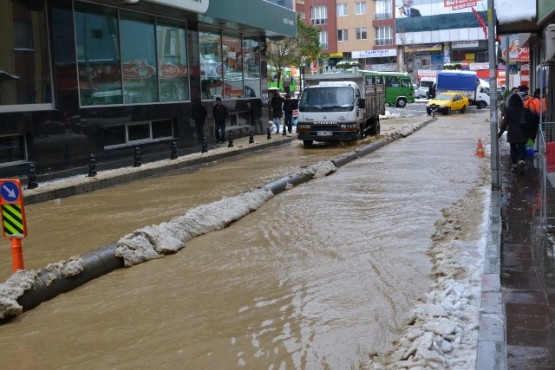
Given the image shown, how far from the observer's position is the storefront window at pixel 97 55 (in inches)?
709

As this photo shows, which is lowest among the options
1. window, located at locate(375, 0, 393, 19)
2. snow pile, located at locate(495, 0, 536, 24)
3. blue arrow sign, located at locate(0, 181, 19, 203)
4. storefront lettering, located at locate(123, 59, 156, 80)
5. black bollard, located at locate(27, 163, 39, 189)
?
black bollard, located at locate(27, 163, 39, 189)

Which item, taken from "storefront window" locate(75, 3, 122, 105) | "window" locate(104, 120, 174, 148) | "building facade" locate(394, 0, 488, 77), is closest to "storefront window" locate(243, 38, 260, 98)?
"window" locate(104, 120, 174, 148)

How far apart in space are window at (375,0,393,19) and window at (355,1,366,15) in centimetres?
158

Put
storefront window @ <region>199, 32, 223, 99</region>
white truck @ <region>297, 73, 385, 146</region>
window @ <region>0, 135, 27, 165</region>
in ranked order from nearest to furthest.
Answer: window @ <region>0, 135, 27, 165</region> → white truck @ <region>297, 73, 385, 146</region> → storefront window @ <region>199, 32, 223, 99</region>

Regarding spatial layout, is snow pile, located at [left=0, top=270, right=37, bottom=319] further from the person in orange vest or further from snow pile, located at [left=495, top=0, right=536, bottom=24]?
the person in orange vest

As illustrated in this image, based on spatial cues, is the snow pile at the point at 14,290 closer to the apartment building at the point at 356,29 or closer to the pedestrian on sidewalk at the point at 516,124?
the pedestrian on sidewalk at the point at 516,124

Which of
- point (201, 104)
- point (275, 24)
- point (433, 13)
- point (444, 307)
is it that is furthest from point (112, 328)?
point (433, 13)

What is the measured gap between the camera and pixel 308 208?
38.0 ft

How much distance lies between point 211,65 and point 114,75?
685cm

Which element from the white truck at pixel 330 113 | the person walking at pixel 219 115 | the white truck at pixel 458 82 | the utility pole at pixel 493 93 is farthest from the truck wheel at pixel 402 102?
the utility pole at pixel 493 93

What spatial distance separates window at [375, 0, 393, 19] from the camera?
79.0m

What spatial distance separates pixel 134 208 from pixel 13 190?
17.0ft

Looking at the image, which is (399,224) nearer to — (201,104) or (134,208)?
(134,208)

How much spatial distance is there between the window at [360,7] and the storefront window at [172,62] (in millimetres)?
59651
